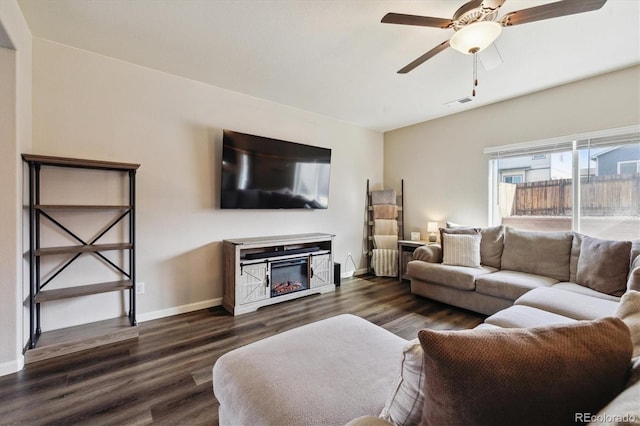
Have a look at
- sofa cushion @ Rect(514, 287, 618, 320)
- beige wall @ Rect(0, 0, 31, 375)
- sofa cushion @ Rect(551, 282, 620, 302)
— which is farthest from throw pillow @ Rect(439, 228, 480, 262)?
beige wall @ Rect(0, 0, 31, 375)

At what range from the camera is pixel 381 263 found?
4613 millimetres

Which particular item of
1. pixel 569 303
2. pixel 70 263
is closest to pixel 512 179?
pixel 569 303

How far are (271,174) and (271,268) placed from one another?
3.97ft

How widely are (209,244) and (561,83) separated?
458 centimetres

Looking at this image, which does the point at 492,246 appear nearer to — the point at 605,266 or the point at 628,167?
the point at 605,266

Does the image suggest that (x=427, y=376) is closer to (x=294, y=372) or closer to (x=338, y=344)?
(x=294, y=372)

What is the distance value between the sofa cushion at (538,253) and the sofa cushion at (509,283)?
11 cm

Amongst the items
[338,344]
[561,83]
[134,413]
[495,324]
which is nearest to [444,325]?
[495,324]

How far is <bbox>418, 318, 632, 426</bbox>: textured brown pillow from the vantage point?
563mm

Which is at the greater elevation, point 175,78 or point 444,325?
point 175,78

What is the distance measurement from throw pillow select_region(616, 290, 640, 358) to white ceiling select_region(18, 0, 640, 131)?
203 centimetres

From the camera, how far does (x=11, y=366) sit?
6.32 feet

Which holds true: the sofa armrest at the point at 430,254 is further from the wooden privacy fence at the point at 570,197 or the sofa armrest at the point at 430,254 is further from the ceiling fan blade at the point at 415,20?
the ceiling fan blade at the point at 415,20

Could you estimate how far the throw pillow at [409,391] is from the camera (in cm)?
75
